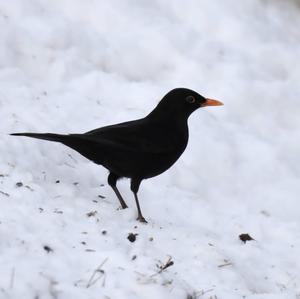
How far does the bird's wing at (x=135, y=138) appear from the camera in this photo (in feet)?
18.7

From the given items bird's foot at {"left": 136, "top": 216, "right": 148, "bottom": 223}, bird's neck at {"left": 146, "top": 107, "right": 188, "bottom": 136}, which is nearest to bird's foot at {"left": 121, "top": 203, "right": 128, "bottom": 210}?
bird's foot at {"left": 136, "top": 216, "right": 148, "bottom": 223}

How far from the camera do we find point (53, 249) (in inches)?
173

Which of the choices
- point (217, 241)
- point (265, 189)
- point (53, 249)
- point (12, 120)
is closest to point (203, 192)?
point (265, 189)

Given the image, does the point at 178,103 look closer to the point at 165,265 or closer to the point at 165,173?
the point at 165,173

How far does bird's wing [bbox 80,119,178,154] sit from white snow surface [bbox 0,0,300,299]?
1.76ft

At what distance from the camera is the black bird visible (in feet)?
18.8

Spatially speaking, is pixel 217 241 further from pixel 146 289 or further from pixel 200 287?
pixel 146 289

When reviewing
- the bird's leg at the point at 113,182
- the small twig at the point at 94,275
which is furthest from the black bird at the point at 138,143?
the small twig at the point at 94,275

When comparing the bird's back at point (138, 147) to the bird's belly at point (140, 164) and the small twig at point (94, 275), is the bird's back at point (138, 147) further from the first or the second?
the small twig at point (94, 275)

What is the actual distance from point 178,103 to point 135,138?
2.05 ft

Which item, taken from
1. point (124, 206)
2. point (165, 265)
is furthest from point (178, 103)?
point (165, 265)

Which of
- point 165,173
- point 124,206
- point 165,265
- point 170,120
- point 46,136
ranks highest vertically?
point 170,120

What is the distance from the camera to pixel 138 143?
19.2ft

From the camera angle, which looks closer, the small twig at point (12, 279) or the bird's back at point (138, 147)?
the small twig at point (12, 279)
